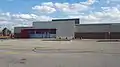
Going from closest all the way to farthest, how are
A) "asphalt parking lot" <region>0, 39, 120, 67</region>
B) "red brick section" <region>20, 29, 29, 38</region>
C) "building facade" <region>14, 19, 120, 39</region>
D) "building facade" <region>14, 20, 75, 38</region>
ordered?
"asphalt parking lot" <region>0, 39, 120, 67</region> → "building facade" <region>14, 19, 120, 39</region> → "building facade" <region>14, 20, 75, 38</region> → "red brick section" <region>20, 29, 29, 38</region>

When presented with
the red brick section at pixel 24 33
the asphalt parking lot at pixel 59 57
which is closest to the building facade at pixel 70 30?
the red brick section at pixel 24 33

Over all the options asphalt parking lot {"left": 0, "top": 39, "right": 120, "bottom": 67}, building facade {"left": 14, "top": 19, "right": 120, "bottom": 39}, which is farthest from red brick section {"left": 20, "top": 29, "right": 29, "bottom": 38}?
asphalt parking lot {"left": 0, "top": 39, "right": 120, "bottom": 67}

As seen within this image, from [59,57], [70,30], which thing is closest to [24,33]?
[70,30]

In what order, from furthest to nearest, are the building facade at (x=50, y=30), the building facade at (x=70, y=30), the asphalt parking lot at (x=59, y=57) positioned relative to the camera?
the building facade at (x=50, y=30) → the building facade at (x=70, y=30) → the asphalt parking lot at (x=59, y=57)

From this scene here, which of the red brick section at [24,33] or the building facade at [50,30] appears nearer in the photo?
the building facade at [50,30]

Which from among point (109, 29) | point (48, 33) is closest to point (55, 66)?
point (109, 29)

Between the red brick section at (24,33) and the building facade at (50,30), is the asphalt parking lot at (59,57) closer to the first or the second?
the building facade at (50,30)

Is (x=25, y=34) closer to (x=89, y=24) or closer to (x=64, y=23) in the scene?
(x=64, y=23)

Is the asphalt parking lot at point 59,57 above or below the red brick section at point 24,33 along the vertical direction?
above

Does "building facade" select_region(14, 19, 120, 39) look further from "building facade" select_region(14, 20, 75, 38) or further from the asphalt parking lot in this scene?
the asphalt parking lot

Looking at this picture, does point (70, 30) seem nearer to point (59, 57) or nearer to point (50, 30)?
point (50, 30)

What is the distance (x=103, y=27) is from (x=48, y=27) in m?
25.2

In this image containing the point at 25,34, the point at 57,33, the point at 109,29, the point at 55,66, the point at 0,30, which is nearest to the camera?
the point at 55,66

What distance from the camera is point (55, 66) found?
12.0 m
